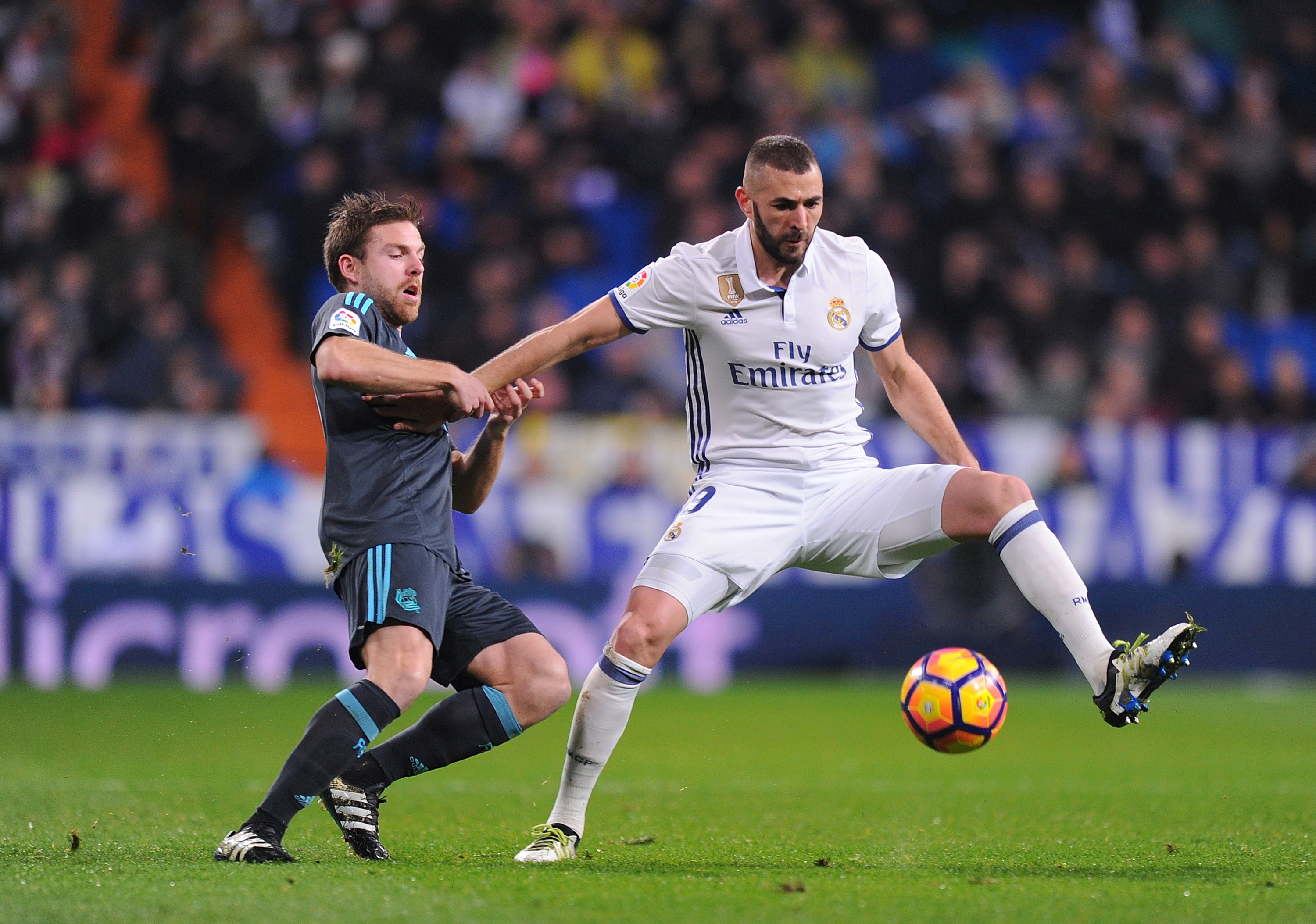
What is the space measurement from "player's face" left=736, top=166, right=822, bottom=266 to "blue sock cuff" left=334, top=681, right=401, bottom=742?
2.04 metres

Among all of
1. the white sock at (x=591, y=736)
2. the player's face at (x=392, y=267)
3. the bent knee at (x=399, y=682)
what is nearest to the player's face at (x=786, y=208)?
the player's face at (x=392, y=267)

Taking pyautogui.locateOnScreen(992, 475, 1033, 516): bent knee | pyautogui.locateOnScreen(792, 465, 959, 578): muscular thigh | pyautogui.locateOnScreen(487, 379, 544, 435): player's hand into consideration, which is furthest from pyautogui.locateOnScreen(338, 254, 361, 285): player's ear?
pyautogui.locateOnScreen(992, 475, 1033, 516): bent knee

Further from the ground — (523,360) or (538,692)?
(523,360)

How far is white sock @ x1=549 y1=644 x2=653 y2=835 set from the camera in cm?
542

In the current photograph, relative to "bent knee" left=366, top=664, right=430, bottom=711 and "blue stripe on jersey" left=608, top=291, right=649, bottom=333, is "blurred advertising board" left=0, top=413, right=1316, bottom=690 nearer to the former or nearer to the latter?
"blue stripe on jersey" left=608, top=291, right=649, bottom=333

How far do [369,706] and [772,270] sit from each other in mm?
2079

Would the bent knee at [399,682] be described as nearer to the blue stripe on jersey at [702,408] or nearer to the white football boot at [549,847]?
the white football boot at [549,847]

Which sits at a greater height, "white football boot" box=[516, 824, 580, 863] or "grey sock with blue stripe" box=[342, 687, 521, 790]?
"grey sock with blue stripe" box=[342, 687, 521, 790]

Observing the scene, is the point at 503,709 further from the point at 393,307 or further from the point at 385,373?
the point at 393,307

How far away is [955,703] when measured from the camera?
5.41 meters

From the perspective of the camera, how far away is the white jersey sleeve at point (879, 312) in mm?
5840

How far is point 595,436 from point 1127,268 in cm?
564

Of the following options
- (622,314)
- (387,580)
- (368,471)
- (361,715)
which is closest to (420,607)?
(387,580)

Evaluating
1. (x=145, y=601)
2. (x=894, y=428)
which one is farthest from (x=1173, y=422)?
(x=145, y=601)
